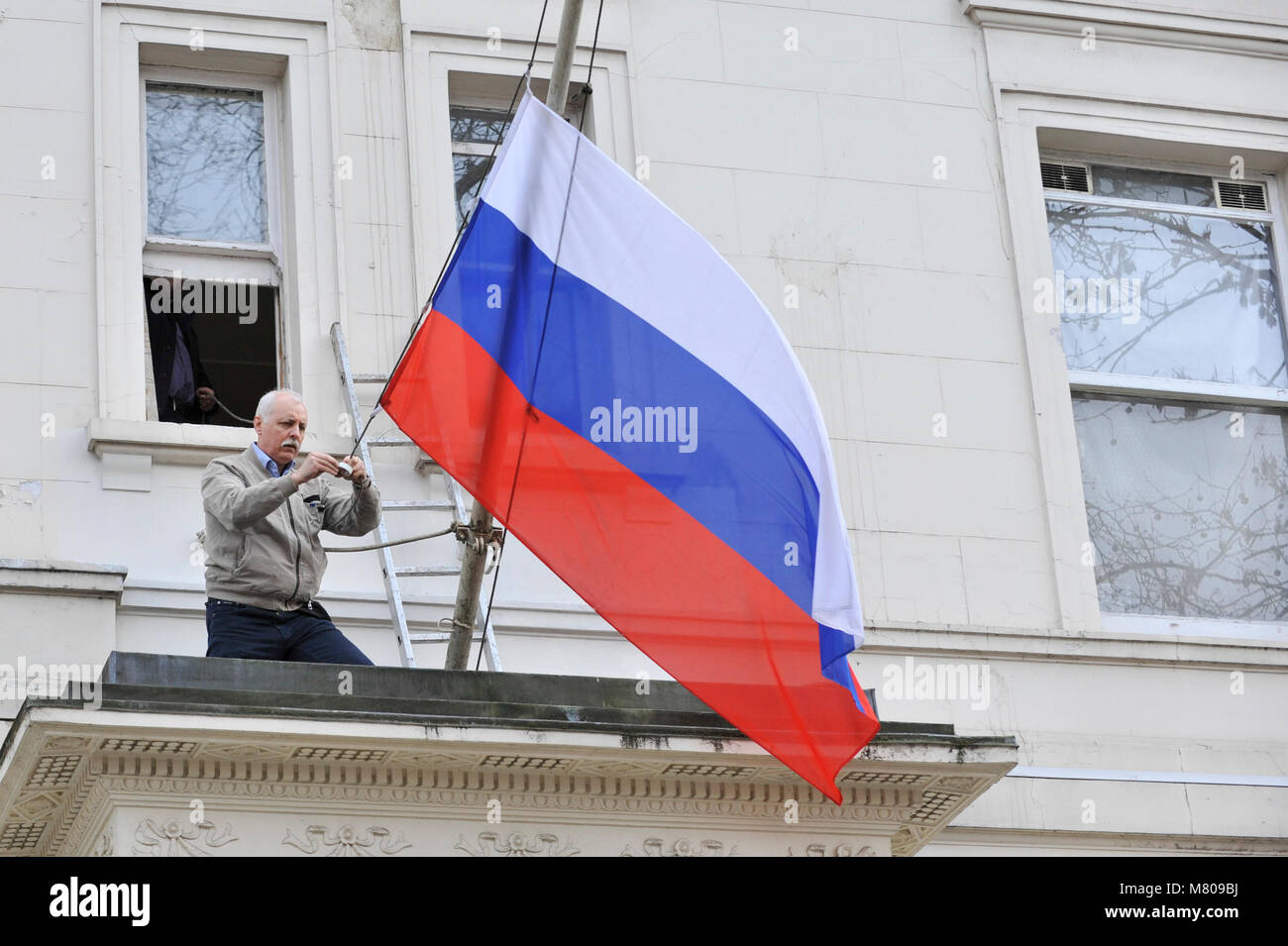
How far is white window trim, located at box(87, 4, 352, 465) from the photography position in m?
10.3

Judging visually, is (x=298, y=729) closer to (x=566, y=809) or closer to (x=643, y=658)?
(x=566, y=809)

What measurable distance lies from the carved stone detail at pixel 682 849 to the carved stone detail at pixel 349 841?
0.87 m

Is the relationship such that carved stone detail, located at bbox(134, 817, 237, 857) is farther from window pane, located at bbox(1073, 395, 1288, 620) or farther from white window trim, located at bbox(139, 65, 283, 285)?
window pane, located at bbox(1073, 395, 1288, 620)

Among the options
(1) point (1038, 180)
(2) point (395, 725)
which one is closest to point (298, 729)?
(2) point (395, 725)

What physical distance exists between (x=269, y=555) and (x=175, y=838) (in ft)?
4.46

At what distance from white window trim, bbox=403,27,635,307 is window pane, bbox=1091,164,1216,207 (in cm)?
282

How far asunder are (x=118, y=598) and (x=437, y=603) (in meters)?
1.42

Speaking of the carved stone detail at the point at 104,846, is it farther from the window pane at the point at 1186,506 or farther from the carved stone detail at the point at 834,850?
the window pane at the point at 1186,506

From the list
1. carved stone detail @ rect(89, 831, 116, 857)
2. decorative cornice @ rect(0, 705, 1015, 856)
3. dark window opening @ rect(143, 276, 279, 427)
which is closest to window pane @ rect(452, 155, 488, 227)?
dark window opening @ rect(143, 276, 279, 427)

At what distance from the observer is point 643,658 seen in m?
10.7

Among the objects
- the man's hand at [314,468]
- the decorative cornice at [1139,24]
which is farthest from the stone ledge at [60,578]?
the decorative cornice at [1139,24]
